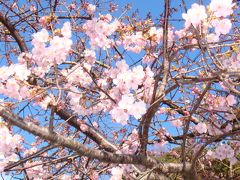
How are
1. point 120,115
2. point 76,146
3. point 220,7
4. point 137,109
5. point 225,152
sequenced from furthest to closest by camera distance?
point 225,152
point 120,115
point 137,109
point 76,146
point 220,7

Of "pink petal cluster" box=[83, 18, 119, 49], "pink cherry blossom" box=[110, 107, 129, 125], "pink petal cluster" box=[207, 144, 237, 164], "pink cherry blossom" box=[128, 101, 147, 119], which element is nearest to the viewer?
"pink cherry blossom" box=[128, 101, 147, 119]

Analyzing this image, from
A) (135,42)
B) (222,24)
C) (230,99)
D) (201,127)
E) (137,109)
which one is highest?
(135,42)

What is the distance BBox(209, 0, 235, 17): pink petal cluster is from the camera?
223 cm

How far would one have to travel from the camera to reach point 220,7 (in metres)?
2.25

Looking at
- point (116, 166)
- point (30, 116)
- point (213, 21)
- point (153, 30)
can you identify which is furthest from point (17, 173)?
point (213, 21)

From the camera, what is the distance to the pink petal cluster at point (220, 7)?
87.8 inches

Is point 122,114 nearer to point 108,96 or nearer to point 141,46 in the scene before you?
point 108,96

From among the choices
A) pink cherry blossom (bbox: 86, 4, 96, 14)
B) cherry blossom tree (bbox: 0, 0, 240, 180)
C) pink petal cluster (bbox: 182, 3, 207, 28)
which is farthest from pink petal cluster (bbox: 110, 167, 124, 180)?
pink cherry blossom (bbox: 86, 4, 96, 14)

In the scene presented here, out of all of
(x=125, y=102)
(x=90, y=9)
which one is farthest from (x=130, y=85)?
(x=90, y=9)

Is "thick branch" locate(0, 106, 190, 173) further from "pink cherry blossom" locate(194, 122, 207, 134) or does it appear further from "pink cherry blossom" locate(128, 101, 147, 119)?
"pink cherry blossom" locate(194, 122, 207, 134)

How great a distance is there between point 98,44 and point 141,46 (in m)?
0.39

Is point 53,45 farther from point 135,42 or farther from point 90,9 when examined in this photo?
point 90,9

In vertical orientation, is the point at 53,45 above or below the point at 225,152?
above

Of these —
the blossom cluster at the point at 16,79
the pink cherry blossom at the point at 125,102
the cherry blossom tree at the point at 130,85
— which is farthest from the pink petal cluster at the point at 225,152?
the blossom cluster at the point at 16,79
